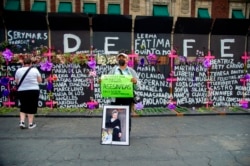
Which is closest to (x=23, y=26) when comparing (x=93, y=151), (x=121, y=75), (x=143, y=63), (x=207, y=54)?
(x=143, y=63)

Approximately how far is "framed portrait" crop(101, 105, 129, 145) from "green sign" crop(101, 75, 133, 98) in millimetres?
385

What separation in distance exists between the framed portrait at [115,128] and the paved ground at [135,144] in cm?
13

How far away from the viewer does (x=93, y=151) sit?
5559 mm

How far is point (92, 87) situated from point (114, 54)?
1.23 m

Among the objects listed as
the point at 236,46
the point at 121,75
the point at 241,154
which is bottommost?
the point at 241,154

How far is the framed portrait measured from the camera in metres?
5.84

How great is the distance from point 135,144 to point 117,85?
1230 mm

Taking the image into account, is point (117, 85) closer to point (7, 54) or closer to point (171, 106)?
point (171, 106)

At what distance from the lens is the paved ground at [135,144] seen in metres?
5.08

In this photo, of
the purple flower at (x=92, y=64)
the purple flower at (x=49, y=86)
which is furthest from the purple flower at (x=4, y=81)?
the purple flower at (x=92, y=64)

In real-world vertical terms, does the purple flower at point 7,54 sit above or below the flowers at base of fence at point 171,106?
above

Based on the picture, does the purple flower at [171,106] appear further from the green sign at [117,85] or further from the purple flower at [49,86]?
the green sign at [117,85]

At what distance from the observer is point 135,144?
6.03 metres

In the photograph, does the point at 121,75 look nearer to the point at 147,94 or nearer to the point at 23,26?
the point at 147,94
